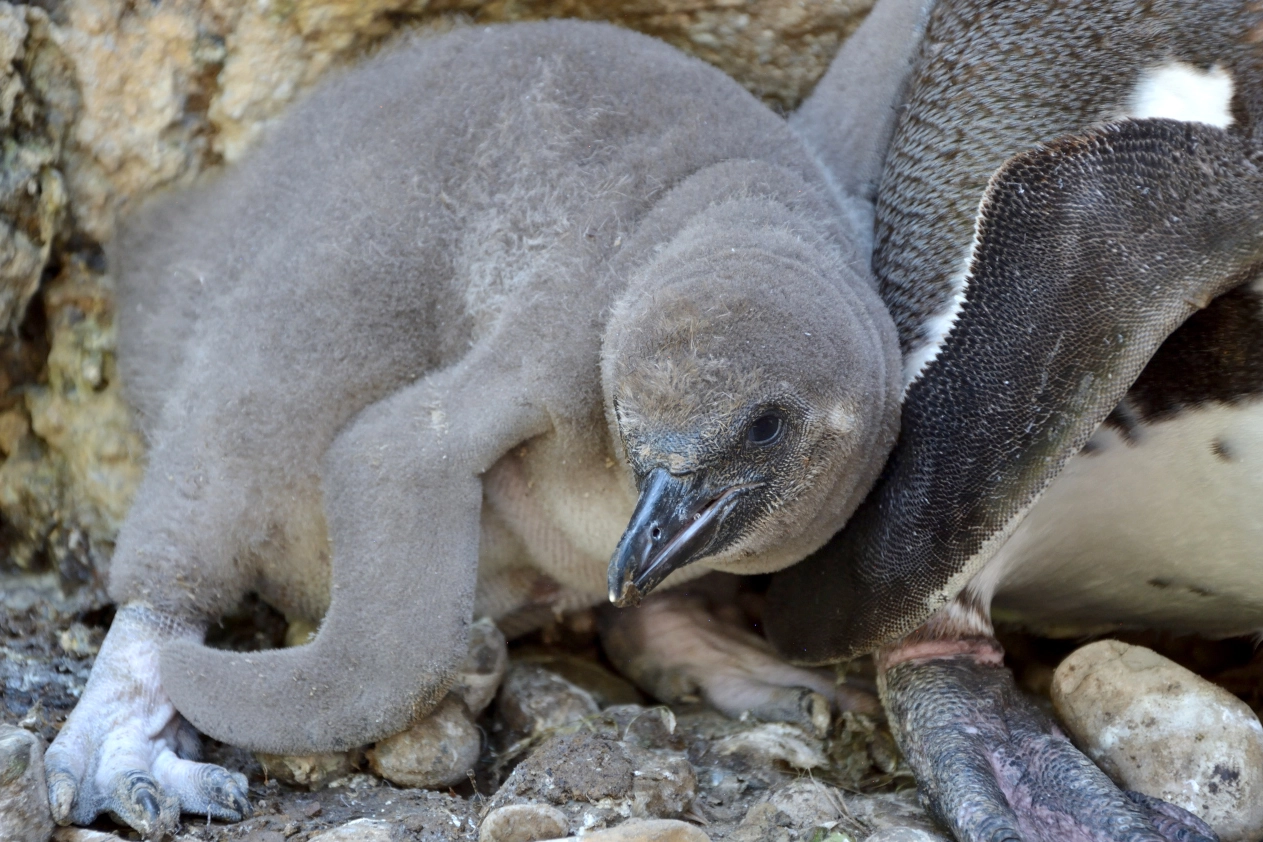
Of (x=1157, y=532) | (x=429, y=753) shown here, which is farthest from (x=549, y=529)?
(x=1157, y=532)

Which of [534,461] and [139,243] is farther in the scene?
[139,243]

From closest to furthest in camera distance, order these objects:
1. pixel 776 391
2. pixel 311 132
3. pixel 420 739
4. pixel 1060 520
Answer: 1. pixel 776 391
2. pixel 420 739
3. pixel 1060 520
4. pixel 311 132

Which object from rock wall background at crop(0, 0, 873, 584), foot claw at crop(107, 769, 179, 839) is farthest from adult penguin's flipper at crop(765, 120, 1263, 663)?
foot claw at crop(107, 769, 179, 839)

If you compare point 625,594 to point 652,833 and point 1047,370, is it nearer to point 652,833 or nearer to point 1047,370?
point 652,833

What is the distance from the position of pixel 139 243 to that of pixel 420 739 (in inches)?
40.7

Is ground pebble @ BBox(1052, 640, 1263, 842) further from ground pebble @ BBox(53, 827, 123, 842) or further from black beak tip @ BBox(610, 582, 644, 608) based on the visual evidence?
ground pebble @ BBox(53, 827, 123, 842)

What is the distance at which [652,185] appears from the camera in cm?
213

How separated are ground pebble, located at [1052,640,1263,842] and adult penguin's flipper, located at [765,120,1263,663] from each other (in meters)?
0.25

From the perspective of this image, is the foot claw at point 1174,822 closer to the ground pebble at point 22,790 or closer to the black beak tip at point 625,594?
the black beak tip at point 625,594

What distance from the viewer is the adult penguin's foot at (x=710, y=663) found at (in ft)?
7.72

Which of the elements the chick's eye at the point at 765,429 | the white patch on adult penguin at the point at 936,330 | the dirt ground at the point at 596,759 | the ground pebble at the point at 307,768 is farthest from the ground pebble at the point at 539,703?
the white patch on adult penguin at the point at 936,330

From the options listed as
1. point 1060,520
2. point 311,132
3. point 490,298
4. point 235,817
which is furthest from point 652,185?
point 235,817

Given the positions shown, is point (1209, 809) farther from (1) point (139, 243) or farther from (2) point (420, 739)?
(1) point (139, 243)

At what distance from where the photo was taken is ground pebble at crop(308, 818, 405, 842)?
178cm
